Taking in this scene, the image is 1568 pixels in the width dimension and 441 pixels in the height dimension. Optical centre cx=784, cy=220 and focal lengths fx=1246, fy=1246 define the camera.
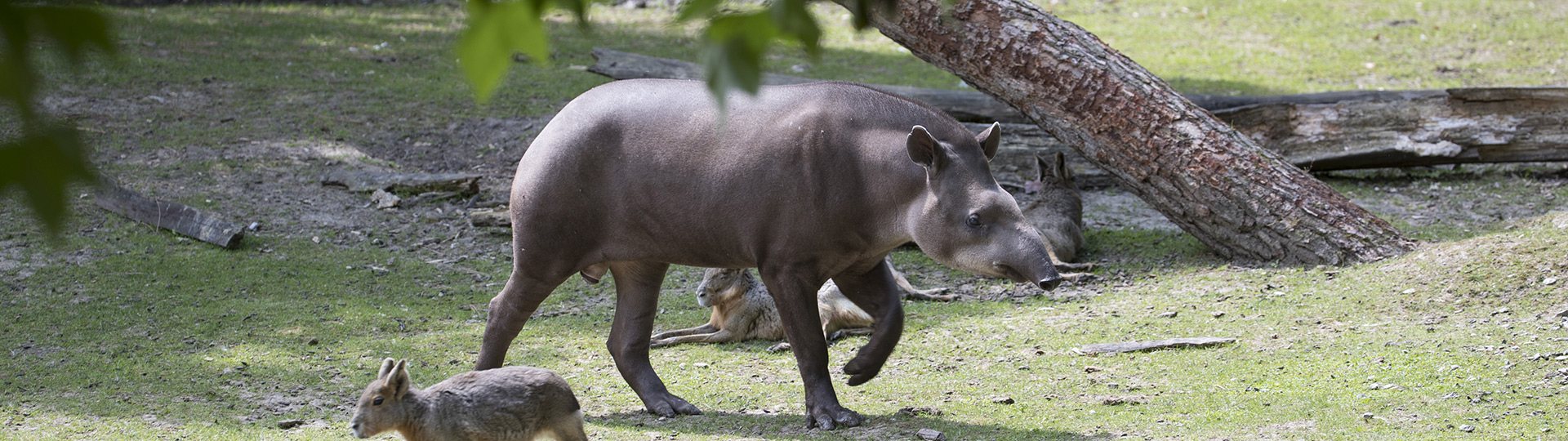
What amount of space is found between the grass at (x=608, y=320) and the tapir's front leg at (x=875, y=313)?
0.21m

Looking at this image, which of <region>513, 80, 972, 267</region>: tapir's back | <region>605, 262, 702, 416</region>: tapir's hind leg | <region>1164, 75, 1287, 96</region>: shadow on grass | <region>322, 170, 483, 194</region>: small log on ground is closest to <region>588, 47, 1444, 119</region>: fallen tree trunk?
<region>322, 170, 483, 194</region>: small log on ground

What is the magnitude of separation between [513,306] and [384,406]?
1197 millimetres

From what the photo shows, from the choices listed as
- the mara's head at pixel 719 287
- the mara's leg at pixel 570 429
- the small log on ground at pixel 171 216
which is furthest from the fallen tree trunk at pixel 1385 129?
the mara's leg at pixel 570 429

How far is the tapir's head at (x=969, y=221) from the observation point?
450 cm

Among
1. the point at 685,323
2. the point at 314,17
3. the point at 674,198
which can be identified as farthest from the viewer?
the point at 314,17

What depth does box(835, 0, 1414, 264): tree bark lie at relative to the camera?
7.19 meters

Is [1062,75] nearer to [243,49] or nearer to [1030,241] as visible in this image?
[1030,241]

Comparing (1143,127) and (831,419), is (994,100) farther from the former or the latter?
(831,419)

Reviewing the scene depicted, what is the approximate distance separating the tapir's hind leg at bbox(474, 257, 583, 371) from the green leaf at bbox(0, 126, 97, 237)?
379 cm

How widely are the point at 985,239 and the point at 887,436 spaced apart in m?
0.83

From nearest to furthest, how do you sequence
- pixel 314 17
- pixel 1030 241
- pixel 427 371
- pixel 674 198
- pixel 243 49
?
1. pixel 1030 241
2. pixel 674 198
3. pixel 427 371
4. pixel 243 49
5. pixel 314 17

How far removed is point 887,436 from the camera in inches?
184

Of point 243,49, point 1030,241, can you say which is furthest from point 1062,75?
point 243,49

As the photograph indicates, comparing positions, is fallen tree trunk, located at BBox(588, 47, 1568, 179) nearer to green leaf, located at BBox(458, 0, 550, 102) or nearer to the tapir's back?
the tapir's back
